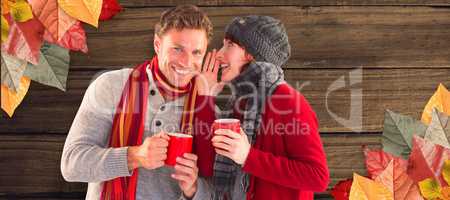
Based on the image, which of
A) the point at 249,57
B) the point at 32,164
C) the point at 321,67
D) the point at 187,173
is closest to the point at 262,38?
the point at 249,57

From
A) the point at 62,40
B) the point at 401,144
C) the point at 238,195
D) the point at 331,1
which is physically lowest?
the point at 238,195

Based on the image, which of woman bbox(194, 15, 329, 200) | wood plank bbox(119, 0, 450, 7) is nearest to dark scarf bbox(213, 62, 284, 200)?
woman bbox(194, 15, 329, 200)

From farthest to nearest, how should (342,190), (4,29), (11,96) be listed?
(342,190) < (11,96) < (4,29)

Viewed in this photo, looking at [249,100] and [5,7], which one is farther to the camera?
[249,100]

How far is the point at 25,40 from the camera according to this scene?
1.25 metres

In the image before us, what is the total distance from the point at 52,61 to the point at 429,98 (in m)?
1.00

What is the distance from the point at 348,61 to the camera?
1.50m

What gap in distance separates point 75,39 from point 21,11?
18cm

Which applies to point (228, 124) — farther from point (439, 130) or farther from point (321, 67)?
point (439, 130)

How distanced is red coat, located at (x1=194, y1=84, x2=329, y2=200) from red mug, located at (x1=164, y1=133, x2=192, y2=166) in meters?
0.12

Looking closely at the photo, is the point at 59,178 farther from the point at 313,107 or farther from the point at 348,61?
Answer: the point at 348,61

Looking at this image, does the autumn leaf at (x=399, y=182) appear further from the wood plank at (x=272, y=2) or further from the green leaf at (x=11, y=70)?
the green leaf at (x=11, y=70)

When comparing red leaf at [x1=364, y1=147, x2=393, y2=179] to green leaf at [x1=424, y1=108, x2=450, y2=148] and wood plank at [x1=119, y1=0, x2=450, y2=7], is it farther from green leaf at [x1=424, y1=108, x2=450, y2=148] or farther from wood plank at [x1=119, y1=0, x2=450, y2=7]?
wood plank at [x1=119, y1=0, x2=450, y2=7]

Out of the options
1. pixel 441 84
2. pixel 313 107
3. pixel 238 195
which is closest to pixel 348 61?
pixel 313 107
